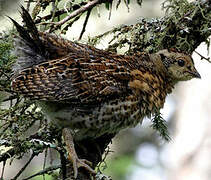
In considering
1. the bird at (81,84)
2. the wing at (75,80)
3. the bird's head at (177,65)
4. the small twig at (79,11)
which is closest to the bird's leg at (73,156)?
the bird at (81,84)

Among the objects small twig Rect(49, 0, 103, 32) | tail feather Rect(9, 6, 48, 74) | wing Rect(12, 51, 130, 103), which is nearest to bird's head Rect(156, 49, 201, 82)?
wing Rect(12, 51, 130, 103)

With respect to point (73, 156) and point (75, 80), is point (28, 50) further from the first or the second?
point (73, 156)

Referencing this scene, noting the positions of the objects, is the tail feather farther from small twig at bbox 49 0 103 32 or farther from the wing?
small twig at bbox 49 0 103 32

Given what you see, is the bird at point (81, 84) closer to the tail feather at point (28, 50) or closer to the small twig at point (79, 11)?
the tail feather at point (28, 50)

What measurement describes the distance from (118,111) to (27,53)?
847mm

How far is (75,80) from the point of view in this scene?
3891 millimetres

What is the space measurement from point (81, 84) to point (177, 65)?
3.09ft

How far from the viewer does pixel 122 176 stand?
10992 mm

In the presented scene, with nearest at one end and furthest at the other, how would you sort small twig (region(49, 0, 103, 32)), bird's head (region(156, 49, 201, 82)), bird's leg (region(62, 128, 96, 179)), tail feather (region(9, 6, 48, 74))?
1. bird's leg (region(62, 128, 96, 179))
2. small twig (region(49, 0, 103, 32))
3. tail feather (region(9, 6, 48, 74))
4. bird's head (region(156, 49, 201, 82))

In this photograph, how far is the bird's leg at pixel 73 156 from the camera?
11.6ft

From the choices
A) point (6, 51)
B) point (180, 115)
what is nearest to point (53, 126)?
point (6, 51)

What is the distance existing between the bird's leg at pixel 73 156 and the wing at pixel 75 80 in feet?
0.83

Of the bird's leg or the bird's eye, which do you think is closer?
the bird's leg

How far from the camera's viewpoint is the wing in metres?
3.79
